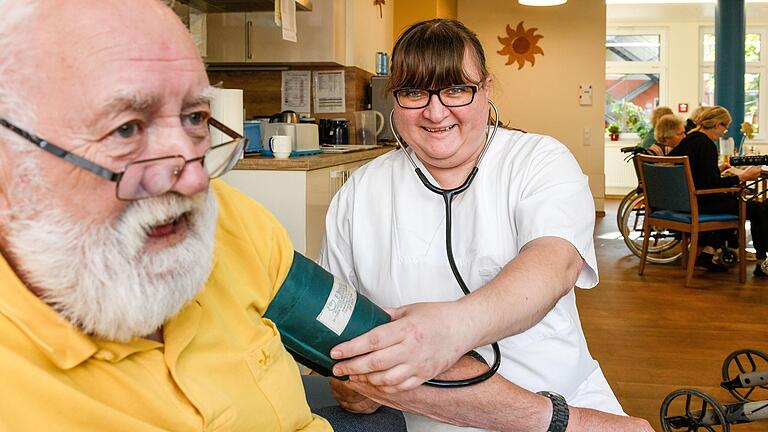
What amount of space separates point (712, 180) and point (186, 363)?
16.3 feet

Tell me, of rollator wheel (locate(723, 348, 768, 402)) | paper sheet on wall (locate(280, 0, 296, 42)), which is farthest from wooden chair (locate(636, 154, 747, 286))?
paper sheet on wall (locate(280, 0, 296, 42))

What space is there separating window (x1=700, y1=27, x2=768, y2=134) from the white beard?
12.0 meters

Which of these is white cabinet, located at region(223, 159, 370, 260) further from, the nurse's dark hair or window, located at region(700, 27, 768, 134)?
window, located at region(700, 27, 768, 134)

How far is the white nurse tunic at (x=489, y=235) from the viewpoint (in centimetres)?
149

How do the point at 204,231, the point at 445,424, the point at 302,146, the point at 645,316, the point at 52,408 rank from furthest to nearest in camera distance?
the point at 645,316, the point at 302,146, the point at 445,424, the point at 204,231, the point at 52,408

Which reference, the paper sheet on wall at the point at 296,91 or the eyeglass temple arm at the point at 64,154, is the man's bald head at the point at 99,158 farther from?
the paper sheet on wall at the point at 296,91

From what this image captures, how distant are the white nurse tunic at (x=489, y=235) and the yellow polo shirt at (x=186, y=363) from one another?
45cm

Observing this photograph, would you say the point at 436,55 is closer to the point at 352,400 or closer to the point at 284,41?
the point at 352,400

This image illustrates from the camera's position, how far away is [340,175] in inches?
136

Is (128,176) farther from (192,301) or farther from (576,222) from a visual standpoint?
(576,222)

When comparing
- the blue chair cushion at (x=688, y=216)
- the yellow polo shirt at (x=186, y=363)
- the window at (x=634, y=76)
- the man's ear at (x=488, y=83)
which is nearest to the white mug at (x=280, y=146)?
the man's ear at (x=488, y=83)

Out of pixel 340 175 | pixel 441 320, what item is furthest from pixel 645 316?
pixel 441 320

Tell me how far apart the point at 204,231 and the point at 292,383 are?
28cm

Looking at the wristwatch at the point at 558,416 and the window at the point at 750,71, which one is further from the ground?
the window at the point at 750,71
